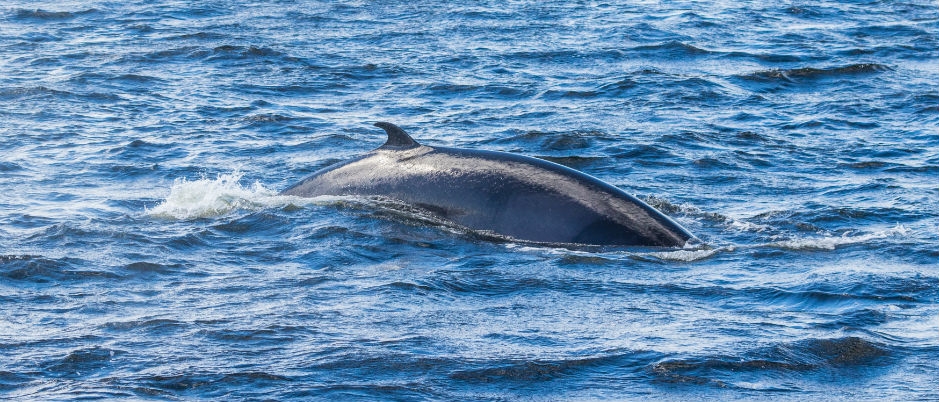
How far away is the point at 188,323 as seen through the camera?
847cm

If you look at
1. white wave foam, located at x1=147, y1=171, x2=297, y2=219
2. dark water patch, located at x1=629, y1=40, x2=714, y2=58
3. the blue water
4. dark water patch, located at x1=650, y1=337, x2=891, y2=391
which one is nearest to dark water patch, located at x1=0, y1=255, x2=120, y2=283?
the blue water

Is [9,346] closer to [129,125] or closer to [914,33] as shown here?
[129,125]

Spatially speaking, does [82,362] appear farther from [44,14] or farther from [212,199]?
[44,14]

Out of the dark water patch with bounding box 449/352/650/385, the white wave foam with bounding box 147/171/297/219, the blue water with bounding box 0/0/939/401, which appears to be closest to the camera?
the dark water patch with bounding box 449/352/650/385

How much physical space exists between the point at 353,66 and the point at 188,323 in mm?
13785

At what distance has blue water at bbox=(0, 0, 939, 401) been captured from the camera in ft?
25.0


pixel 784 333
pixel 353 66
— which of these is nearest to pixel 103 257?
pixel 784 333

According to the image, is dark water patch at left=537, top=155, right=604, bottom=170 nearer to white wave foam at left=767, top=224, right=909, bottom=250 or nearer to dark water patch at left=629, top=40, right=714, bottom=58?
white wave foam at left=767, top=224, right=909, bottom=250

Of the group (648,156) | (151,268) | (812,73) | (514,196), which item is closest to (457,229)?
(514,196)

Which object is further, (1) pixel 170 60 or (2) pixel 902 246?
(1) pixel 170 60

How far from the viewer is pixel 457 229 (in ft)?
36.3

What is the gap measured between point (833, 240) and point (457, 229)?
3.25 meters

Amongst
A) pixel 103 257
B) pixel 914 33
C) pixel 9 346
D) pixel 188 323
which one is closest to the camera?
pixel 9 346

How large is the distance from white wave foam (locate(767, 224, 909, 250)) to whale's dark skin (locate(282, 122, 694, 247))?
0.90 m
